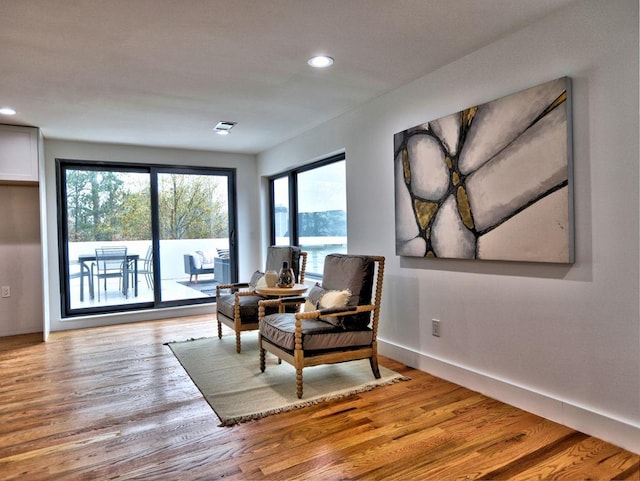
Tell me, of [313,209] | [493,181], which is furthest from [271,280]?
[493,181]

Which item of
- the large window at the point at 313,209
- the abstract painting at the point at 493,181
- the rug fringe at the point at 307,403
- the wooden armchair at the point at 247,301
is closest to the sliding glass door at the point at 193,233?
the large window at the point at 313,209

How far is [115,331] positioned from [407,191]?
12.8 feet

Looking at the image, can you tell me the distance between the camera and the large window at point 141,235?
5.36 m

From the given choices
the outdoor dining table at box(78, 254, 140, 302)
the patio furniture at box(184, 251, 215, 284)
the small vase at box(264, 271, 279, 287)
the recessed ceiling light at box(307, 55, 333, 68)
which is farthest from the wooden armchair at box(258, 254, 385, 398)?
the outdoor dining table at box(78, 254, 140, 302)

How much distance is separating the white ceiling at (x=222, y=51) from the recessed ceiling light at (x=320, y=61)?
60mm

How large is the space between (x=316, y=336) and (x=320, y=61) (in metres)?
1.97

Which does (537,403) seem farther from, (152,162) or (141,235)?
(152,162)

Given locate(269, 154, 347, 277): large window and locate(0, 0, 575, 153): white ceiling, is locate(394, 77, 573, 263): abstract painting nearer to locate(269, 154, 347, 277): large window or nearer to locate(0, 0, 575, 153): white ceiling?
locate(0, 0, 575, 153): white ceiling

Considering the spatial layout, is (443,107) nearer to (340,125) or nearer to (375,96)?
(375,96)

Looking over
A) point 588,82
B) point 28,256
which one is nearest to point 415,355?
point 588,82

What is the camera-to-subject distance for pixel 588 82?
7.24 feet

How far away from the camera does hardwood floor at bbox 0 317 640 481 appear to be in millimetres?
1980

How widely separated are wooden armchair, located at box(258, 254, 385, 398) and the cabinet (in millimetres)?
3288

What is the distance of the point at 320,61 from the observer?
9.57 feet
